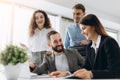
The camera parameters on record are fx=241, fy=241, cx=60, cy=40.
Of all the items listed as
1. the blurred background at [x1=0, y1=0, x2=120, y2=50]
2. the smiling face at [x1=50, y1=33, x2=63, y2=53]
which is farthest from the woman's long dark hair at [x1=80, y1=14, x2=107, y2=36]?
the smiling face at [x1=50, y1=33, x2=63, y2=53]

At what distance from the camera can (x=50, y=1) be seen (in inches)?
79.0

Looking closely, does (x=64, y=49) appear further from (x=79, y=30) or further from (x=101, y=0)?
(x=101, y=0)

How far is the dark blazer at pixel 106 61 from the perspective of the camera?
170cm

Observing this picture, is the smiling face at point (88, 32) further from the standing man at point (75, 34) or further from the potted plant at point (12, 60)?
the potted plant at point (12, 60)

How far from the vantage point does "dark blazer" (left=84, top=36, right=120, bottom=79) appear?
1.70 meters

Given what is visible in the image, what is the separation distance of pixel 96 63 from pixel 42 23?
1.72ft

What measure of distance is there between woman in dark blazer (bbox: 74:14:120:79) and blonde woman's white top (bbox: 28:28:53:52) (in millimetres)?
302

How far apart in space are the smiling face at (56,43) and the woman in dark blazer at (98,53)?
197 mm

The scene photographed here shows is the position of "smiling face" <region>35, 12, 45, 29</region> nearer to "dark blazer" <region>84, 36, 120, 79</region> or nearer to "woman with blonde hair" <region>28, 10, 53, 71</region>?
"woman with blonde hair" <region>28, 10, 53, 71</region>

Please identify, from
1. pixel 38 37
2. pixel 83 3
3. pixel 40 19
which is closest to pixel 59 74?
pixel 38 37

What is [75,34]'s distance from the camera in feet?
6.18

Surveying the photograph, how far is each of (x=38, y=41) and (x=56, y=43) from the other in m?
0.15

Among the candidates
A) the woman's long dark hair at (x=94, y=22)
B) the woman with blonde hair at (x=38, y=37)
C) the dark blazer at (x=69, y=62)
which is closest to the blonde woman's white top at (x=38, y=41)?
the woman with blonde hair at (x=38, y=37)

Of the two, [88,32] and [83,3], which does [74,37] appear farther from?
[83,3]
